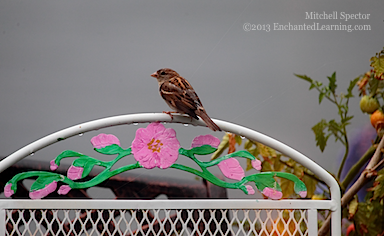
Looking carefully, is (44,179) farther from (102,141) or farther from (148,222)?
(148,222)

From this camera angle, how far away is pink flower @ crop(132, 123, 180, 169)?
2.77ft

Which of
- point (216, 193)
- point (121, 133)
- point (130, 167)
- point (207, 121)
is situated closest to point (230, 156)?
point (207, 121)

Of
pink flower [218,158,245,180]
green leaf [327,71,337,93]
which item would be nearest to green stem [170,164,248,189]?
pink flower [218,158,245,180]

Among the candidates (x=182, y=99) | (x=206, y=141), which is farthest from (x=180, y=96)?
(x=206, y=141)

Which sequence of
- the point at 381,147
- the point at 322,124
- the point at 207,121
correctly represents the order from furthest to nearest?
the point at 322,124, the point at 381,147, the point at 207,121

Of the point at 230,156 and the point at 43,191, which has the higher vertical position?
the point at 230,156

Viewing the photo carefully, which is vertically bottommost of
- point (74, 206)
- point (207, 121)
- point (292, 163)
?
point (74, 206)

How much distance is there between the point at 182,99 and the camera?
2.81ft

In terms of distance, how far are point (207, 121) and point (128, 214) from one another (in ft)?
2.07

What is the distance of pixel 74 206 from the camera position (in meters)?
0.85

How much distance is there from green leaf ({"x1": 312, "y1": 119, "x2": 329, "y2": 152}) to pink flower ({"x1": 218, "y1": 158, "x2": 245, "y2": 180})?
0.51 metres

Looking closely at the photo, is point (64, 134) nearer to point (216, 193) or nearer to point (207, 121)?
point (207, 121)

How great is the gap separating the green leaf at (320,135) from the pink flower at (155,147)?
646 mm

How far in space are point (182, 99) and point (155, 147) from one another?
0.15 meters
